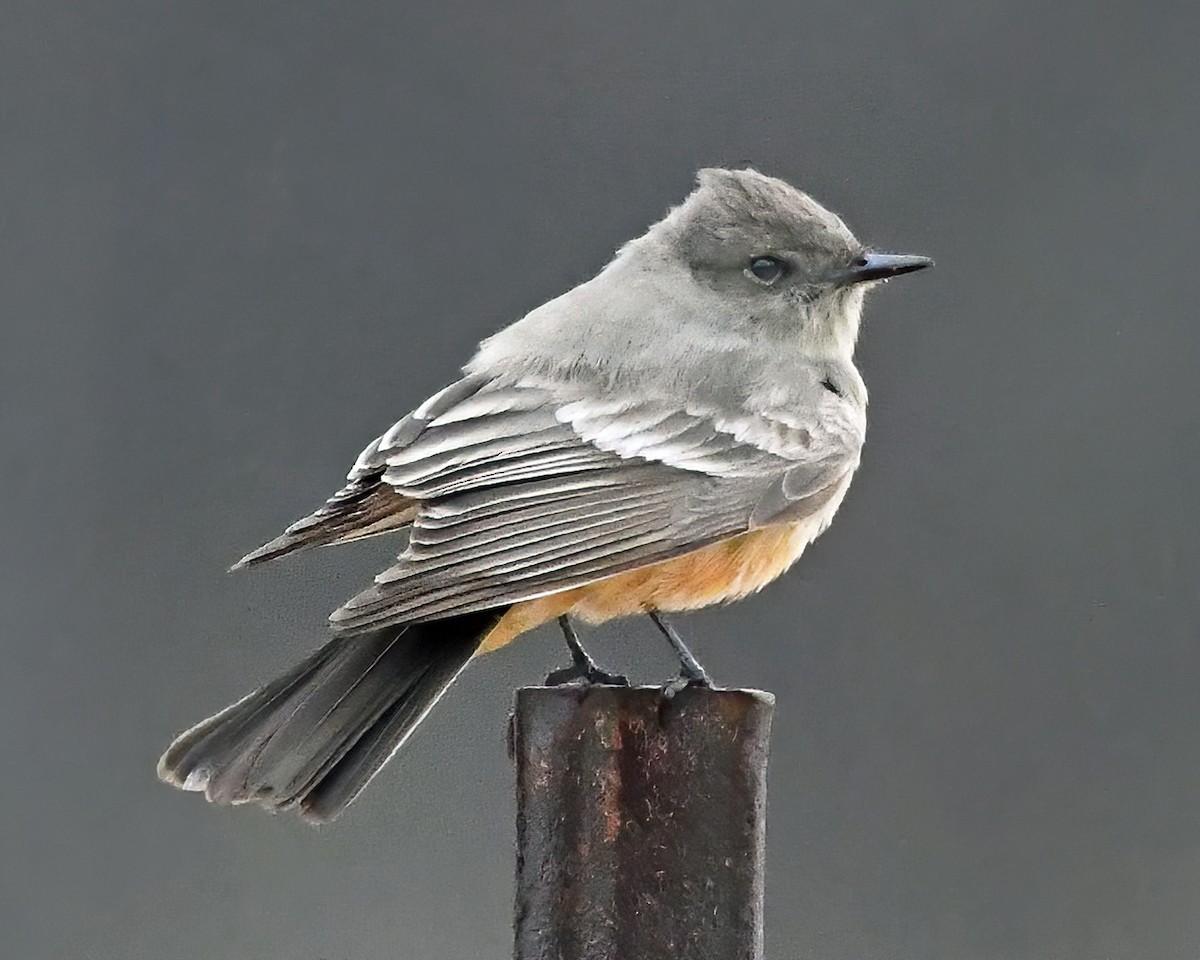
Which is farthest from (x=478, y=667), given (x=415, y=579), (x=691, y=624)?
(x=415, y=579)

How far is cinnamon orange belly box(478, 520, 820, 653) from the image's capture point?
2.79 metres

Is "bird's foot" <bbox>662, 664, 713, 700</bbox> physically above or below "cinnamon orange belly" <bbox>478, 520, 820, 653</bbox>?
below

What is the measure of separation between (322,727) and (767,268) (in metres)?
1.41

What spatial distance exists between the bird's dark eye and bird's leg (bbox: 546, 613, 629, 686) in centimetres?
79

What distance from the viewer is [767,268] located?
11.2ft

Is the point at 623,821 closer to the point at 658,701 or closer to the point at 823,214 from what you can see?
the point at 658,701

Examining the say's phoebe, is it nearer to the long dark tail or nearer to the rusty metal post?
the long dark tail

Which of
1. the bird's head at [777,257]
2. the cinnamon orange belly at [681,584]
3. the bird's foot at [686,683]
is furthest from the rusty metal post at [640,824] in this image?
the bird's head at [777,257]

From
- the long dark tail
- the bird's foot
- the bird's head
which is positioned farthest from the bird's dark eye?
the long dark tail

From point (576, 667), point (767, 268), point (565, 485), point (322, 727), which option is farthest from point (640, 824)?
point (767, 268)

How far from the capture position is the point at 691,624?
13.5ft

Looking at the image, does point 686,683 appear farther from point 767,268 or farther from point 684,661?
Result: point 767,268

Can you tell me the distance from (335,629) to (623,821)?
0.48 meters

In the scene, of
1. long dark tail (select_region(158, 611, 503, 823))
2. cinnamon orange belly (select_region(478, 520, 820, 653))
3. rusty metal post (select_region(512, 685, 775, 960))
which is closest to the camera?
rusty metal post (select_region(512, 685, 775, 960))
